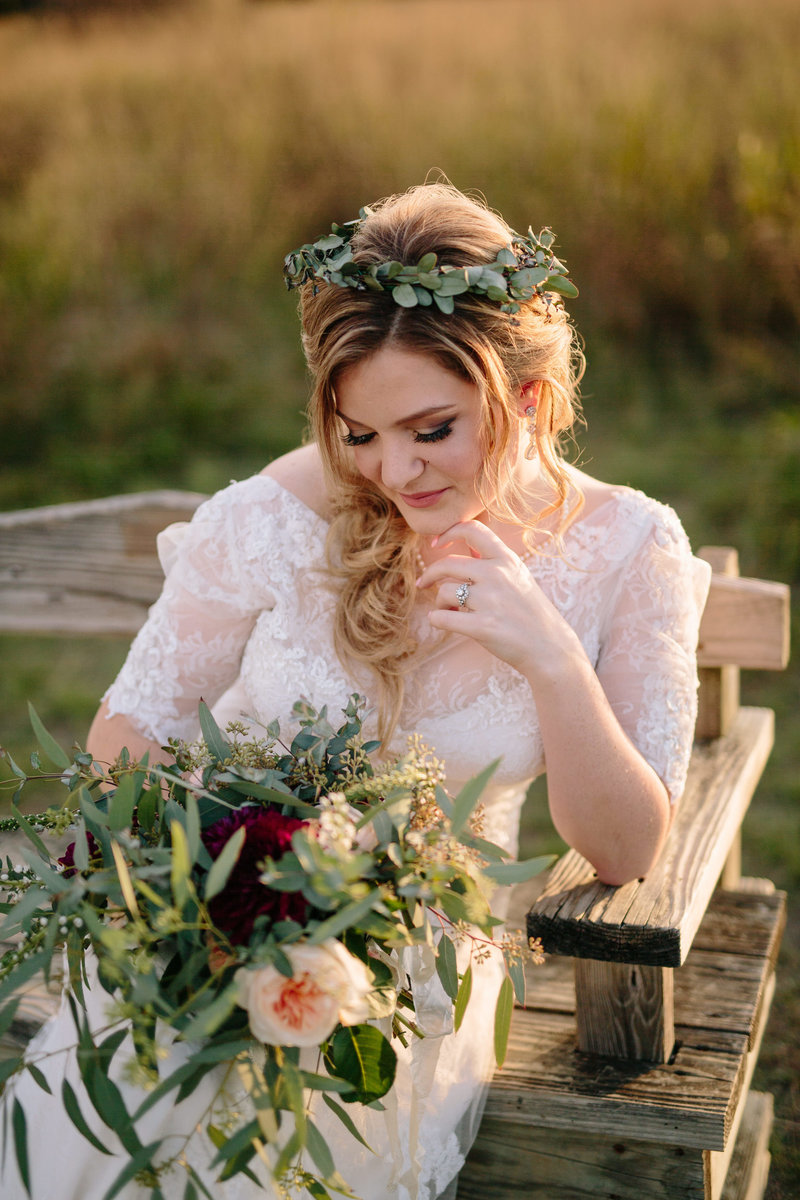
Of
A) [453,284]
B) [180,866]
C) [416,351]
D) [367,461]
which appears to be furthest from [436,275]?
[180,866]

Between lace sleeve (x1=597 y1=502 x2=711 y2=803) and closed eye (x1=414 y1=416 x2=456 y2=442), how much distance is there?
527 mm

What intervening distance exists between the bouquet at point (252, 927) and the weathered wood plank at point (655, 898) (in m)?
0.27

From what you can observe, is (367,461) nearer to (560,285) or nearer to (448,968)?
(560,285)

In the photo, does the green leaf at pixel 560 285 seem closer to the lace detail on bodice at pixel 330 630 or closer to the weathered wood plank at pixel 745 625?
the lace detail on bodice at pixel 330 630

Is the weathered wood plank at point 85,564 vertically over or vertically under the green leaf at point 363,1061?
over

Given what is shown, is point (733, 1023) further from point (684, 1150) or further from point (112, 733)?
point (112, 733)

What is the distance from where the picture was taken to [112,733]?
2.31 metres

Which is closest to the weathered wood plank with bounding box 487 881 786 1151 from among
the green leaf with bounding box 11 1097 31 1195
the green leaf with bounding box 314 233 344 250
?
the green leaf with bounding box 11 1097 31 1195

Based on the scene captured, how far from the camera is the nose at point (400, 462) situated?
1.97 metres

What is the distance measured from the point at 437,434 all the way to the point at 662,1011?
1105 millimetres

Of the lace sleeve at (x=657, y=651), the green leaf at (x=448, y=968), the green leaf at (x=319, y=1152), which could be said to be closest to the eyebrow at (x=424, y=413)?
the lace sleeve at (x=657, y=651)

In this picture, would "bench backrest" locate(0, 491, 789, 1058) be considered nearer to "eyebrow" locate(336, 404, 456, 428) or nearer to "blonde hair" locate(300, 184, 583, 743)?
"blonde hair" locate(300, 184, 583, 743)

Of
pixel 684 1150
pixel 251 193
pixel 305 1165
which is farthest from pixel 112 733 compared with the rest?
pixel 251 193

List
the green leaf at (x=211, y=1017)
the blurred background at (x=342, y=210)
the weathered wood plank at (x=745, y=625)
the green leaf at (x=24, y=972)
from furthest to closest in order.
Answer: the blurred background at (x=342, y=210) → the weathered wood plank at (x=745, y=625) → the green leaf at (x=24, y=972) → the green leaf at (x=211, y=1017)
